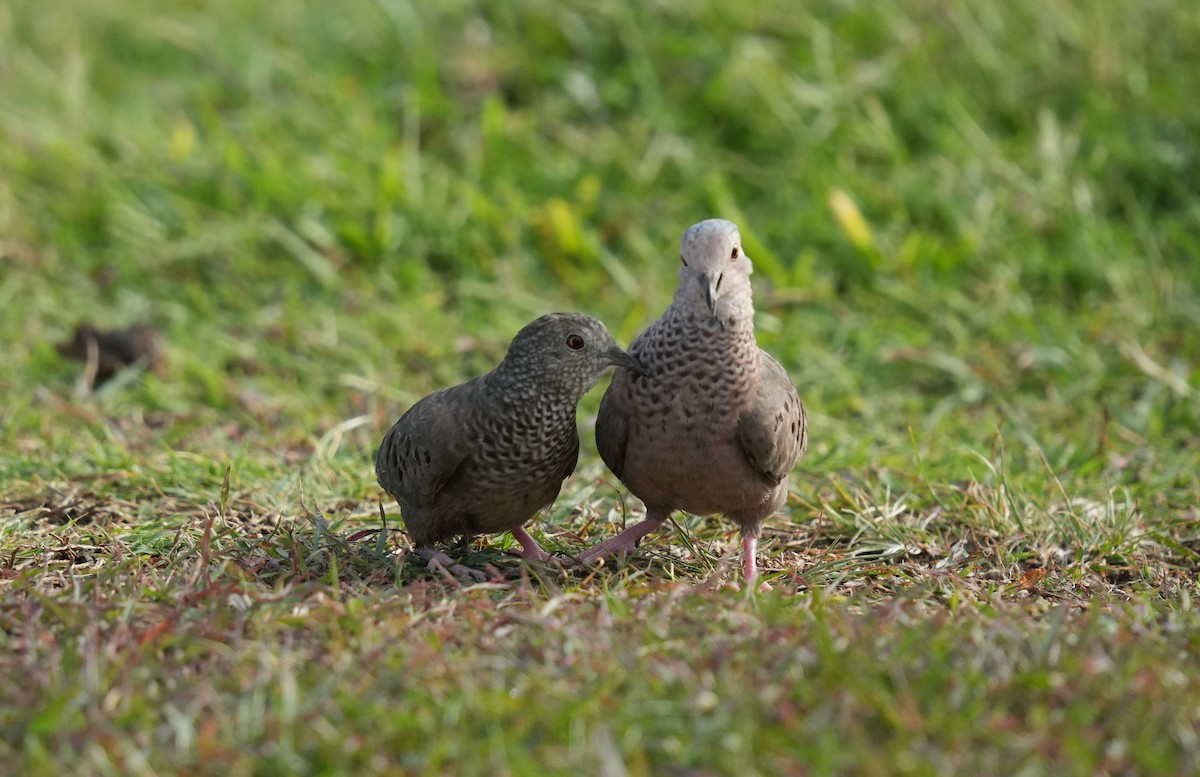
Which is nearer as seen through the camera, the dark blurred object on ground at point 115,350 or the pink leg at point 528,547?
the pink leg at point 528,547

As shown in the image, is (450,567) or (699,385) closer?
(699,385)

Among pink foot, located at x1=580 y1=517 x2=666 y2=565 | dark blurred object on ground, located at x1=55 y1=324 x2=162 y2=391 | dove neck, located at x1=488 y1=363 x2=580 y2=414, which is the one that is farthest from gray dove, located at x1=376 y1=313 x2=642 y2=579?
dark blurred object on ground, located at x1=55 y1=324 x2=162 y2=391

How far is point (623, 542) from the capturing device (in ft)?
14.3

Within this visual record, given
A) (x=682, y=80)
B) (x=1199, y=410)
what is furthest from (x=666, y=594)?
(x=682, y=80)

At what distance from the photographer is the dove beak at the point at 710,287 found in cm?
398

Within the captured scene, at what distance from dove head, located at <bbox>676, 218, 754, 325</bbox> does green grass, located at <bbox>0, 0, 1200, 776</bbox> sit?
80 cm

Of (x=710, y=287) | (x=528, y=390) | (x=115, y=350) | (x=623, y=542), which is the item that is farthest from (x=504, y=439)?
(x=115, y=350)

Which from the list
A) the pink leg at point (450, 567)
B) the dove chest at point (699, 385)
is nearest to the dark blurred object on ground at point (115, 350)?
the pink leg at point (450, 567)

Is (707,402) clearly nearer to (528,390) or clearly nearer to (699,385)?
(699,385)

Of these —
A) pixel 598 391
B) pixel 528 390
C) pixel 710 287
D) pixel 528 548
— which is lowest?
pixel 598 391

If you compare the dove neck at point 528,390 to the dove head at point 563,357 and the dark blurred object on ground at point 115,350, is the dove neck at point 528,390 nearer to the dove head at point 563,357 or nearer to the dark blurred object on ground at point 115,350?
the dove head at point 563,357

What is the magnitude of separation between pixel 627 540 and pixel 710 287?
0.86 metres

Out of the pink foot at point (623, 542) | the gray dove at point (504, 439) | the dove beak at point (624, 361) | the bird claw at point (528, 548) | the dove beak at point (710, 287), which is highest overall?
the dove beak at point (710, 287)

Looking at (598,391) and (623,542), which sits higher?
(623,542)
